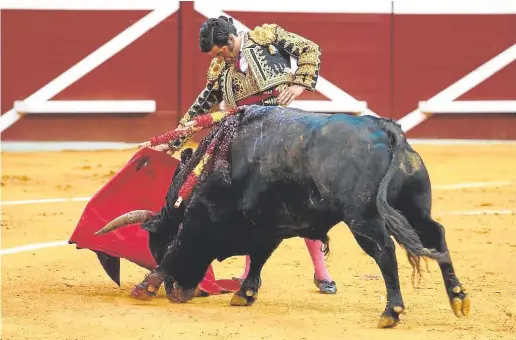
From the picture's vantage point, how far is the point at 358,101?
10156 millimetres

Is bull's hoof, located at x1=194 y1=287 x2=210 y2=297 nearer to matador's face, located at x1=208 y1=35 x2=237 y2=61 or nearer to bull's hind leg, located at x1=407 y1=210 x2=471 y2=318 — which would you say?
matador's face, located at x1=208 y1=35 x2=237 y2=61

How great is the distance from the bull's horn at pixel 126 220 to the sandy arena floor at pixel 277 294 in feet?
0.86

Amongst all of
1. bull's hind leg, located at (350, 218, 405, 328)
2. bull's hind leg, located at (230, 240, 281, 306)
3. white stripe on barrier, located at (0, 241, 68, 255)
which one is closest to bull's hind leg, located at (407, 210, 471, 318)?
bull's hind leg, located at (350, 218, 405, 328)

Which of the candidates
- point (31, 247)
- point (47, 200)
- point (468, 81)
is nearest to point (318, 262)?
point (31, 247)

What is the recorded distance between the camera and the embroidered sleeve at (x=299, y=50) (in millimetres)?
4809

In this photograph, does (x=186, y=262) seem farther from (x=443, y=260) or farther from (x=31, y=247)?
(x=31, y=247)

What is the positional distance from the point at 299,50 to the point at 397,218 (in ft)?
3.41

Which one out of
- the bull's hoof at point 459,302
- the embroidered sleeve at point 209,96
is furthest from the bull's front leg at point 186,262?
the bull's hoof at point 459,302

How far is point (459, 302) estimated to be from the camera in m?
4.21

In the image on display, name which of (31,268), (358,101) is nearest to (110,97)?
(358,101)

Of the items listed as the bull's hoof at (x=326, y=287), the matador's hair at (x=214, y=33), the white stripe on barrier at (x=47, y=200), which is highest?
the matador's hair at (x=214, y=33)

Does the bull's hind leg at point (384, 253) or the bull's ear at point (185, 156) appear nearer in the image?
the bull's hind leg at point (384, 253)

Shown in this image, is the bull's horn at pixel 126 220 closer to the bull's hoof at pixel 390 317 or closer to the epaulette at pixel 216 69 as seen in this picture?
the epaulette at pixel 216 69

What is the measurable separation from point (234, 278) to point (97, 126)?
4997 millimetres
